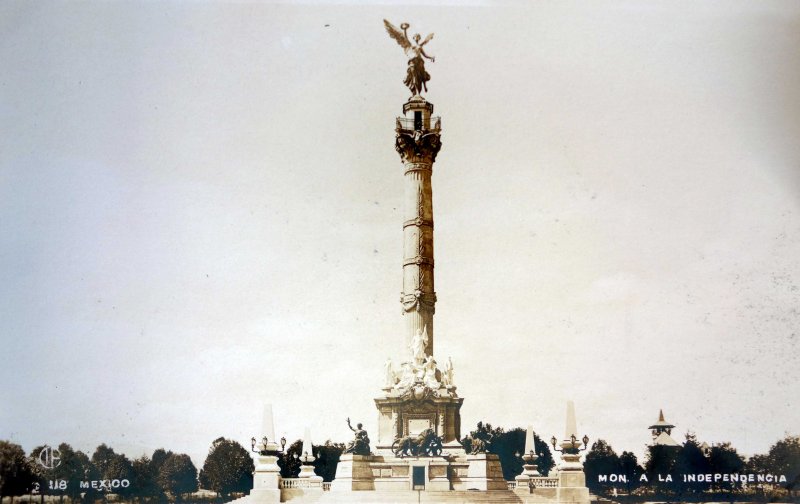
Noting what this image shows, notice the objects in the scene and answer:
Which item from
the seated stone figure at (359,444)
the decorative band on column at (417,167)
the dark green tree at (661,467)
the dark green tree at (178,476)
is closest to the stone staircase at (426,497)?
the seated stone figure at (359,444)

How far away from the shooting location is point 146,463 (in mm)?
28516

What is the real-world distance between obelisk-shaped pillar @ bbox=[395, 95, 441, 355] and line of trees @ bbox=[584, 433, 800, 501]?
700cm

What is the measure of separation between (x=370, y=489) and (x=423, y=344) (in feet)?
16.9

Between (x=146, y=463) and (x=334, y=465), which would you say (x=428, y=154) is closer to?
(x=146, y=463)

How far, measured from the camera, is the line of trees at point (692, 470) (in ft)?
78.2

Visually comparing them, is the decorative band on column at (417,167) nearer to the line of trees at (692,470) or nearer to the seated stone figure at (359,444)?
the seated stone figure at (359,444)

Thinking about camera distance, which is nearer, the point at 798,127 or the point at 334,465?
the point at 798,127

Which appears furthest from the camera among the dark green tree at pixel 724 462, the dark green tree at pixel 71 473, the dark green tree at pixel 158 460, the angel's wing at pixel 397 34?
the dark green tree at pixel 158 460

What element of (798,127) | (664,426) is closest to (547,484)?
(664,426)

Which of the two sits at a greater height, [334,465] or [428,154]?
[428,154]

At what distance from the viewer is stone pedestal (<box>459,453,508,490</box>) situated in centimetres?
2573

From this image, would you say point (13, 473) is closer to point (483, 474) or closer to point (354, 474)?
point (354, 474)

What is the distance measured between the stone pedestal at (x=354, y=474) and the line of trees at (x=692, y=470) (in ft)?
24.5

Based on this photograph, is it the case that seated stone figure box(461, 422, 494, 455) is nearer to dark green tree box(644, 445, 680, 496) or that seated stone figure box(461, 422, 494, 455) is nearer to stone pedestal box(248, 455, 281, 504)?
dark green tree box(644, 445, 680, 496)
